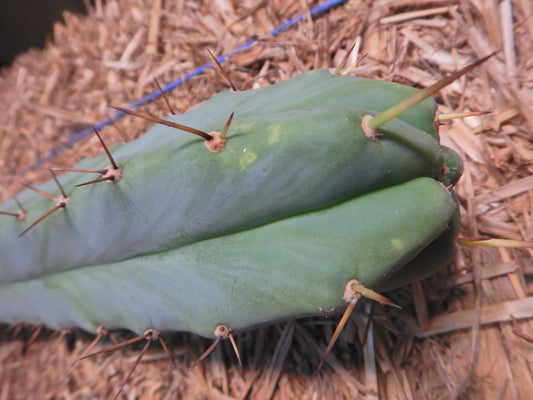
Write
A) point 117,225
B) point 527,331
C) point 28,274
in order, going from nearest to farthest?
point 117,225, point 527,331, point 28,274

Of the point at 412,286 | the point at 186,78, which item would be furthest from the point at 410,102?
the point at 186,78

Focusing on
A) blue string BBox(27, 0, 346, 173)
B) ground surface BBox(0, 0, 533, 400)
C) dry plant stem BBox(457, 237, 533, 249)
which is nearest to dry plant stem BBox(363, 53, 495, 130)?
dry plant stem BBox(457, 237, 533, 249)

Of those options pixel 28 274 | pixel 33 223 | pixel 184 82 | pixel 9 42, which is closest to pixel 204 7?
pixel 184 82

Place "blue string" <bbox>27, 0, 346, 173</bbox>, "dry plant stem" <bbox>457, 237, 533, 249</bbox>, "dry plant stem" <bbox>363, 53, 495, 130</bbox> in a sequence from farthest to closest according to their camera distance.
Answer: "blue string" <bbox>27, 0, 346, 173</bbox> → "dry plant stem" <bbox>457, 237, 533, 249</bbox> → "dry plant stem" <bbox>363, 53, 495, 130</bbox>

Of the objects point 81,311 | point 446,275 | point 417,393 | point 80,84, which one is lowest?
point 417,393

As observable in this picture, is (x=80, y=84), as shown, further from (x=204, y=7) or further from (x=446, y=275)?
(x=446, y=275)

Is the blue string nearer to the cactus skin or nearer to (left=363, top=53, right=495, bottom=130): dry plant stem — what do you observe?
the cactus skin
